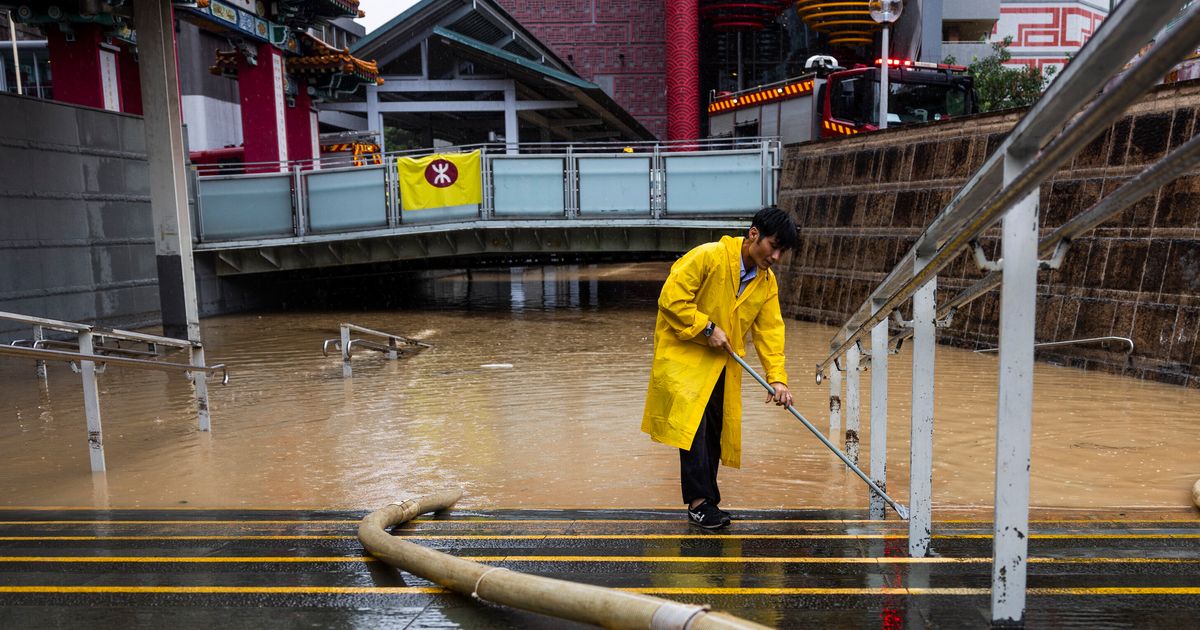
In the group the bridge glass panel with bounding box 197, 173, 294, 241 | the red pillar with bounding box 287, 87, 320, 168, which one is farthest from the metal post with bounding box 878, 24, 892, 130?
the red pillar with bounding box 287, 87, 320, 168

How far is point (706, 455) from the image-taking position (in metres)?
4.60

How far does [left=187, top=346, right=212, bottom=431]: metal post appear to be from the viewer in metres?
7.78

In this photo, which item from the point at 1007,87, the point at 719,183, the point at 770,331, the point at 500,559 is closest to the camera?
the point at 500,559

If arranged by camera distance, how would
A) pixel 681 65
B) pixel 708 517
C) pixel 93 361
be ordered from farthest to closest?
pixel 681 65, pixel 93 361, pixel 708 517

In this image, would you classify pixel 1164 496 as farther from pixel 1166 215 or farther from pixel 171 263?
pixel 171 263

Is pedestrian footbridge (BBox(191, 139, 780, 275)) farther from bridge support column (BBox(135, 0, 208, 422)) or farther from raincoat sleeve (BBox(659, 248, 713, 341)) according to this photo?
raincoat sleeve (BBox(659, 248, 713, 341))

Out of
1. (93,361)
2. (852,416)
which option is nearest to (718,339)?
(852,416)

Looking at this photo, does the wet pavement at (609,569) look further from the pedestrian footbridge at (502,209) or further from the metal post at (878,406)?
the pedestrian footbridge at (502,209)

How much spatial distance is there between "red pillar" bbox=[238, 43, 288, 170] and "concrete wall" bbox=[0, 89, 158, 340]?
14.6 feet

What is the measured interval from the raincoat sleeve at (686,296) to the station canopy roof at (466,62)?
2034 centimetres

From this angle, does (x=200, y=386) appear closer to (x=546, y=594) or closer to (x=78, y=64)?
(x=546, y=594)

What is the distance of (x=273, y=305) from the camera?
21.3 m

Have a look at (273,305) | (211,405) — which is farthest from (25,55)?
(211,405)

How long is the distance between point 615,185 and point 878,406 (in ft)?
45.0
